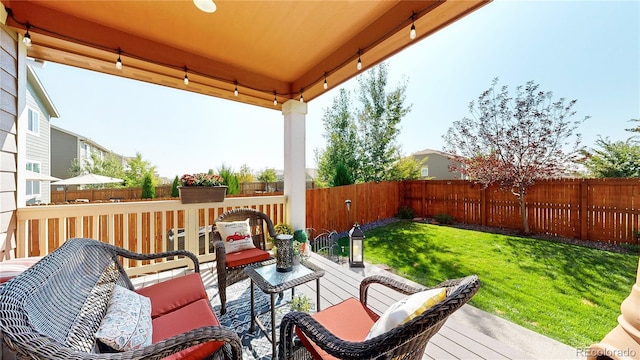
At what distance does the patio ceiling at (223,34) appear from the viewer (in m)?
2.21

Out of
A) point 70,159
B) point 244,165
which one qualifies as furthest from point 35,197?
point 70,159

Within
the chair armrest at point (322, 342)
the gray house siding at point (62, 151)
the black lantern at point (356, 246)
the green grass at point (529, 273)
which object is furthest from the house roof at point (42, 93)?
the green grass at point (529, 273)

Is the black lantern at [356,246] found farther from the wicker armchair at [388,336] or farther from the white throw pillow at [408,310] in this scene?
the white throw pillow at [408,310]

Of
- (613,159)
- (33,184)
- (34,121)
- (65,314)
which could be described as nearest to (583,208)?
(613,159)

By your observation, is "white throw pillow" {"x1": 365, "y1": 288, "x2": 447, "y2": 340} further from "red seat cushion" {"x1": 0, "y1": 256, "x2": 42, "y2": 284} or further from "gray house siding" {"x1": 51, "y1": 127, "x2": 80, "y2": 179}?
"gray house siding" {"x1": 51, "y1": 127, "x2": 80, "y2": 179}

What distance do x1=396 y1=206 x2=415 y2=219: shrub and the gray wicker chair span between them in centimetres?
714

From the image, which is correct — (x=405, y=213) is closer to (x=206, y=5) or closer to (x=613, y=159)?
(x=613, y=159)

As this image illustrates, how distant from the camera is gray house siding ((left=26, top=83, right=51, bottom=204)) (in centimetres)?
646

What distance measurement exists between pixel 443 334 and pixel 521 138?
238 inches

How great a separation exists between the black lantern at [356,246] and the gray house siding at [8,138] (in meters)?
3.70

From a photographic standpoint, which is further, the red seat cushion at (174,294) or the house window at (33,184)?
the house window at (33,184)

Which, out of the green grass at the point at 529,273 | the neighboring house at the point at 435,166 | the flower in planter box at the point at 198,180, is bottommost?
the green grass at the point at 529,273

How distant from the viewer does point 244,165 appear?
1071 cm

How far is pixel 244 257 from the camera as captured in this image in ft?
8.21
